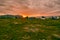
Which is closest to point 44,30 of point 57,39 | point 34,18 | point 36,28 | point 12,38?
point 36,28

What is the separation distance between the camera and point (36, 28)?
29359 mm

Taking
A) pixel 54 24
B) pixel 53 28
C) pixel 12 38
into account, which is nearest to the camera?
pixel 12 38

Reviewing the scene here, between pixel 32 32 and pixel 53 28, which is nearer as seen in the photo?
pixel 32 32

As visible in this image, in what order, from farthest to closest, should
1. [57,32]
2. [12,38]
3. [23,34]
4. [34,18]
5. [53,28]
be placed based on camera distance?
[34,18], [53,28], [57,32], [23,34], [12,38]

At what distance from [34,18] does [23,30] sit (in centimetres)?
998

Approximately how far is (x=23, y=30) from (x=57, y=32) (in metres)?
5.15

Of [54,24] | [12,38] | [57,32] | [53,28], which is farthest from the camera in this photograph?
[54,24]

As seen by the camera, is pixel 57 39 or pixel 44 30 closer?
pixel 57 39

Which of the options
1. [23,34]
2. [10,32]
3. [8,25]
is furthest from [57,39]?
[8,25]

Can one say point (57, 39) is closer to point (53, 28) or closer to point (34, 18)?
point (53, 28)

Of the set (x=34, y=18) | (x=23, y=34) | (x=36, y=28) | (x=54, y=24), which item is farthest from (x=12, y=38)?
(x=34, y=18)

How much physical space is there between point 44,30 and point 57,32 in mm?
2010

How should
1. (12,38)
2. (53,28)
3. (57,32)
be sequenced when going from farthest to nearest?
(53,28) → (57,32) → (12,38)

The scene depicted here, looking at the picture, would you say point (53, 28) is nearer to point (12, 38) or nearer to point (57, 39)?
point (57, 39)
